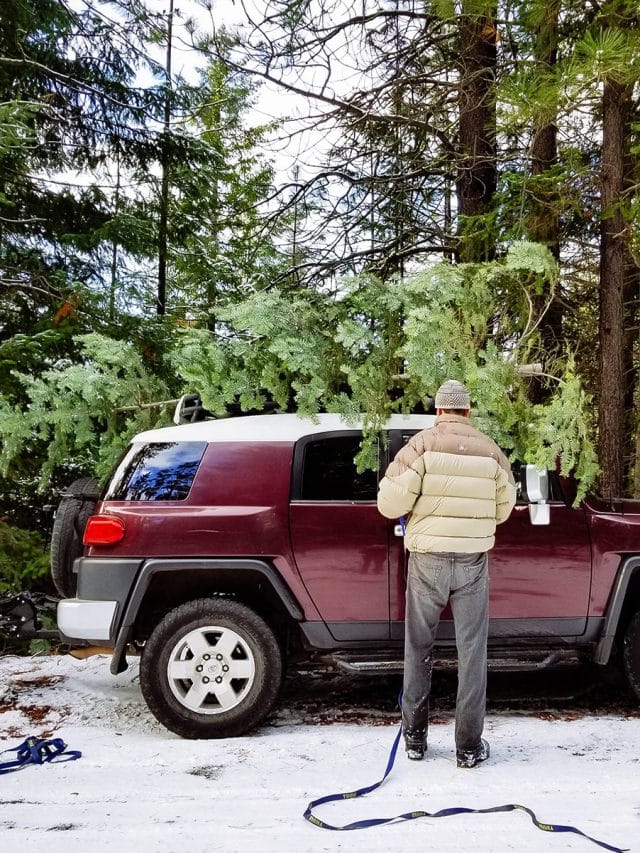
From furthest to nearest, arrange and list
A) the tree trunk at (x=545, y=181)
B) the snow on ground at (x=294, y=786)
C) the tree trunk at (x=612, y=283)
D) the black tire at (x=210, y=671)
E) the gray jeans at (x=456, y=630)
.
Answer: the tree trunk at (x=545, y=181)
the tree trunk at (x=612, y=283)
the black tire at (x=210, y=671)
the gray jeans at (x=456, y=630)
the snow on ground at (x=294, y=786)

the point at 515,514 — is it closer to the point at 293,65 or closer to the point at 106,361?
the point at 106,361

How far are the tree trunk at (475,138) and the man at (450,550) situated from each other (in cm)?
418

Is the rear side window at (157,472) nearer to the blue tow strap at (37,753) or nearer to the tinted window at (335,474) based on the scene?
the tinted window at (335,474)

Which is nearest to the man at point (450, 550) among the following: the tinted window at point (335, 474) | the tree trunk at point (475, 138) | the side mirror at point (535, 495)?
the side mirror at point (535, 495)

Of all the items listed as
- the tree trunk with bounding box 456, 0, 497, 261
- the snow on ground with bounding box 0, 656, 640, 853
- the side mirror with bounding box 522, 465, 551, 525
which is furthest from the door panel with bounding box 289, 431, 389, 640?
the tree trunk with bounding box 456, 0, 497, 261

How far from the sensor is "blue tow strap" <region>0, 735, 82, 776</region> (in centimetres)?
405

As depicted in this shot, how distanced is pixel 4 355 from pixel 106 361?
1.92 meters

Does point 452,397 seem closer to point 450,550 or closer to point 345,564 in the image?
point 450,550

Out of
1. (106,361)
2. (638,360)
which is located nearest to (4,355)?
(106,361)

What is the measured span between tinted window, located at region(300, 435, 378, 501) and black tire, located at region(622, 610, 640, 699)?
193 cm

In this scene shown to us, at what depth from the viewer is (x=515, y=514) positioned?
191 inches

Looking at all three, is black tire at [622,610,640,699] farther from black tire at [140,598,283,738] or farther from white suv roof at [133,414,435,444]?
black tire at [140,598,283,738]

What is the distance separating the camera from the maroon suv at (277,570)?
4.55 metres

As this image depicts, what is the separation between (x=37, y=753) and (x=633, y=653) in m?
3.77
